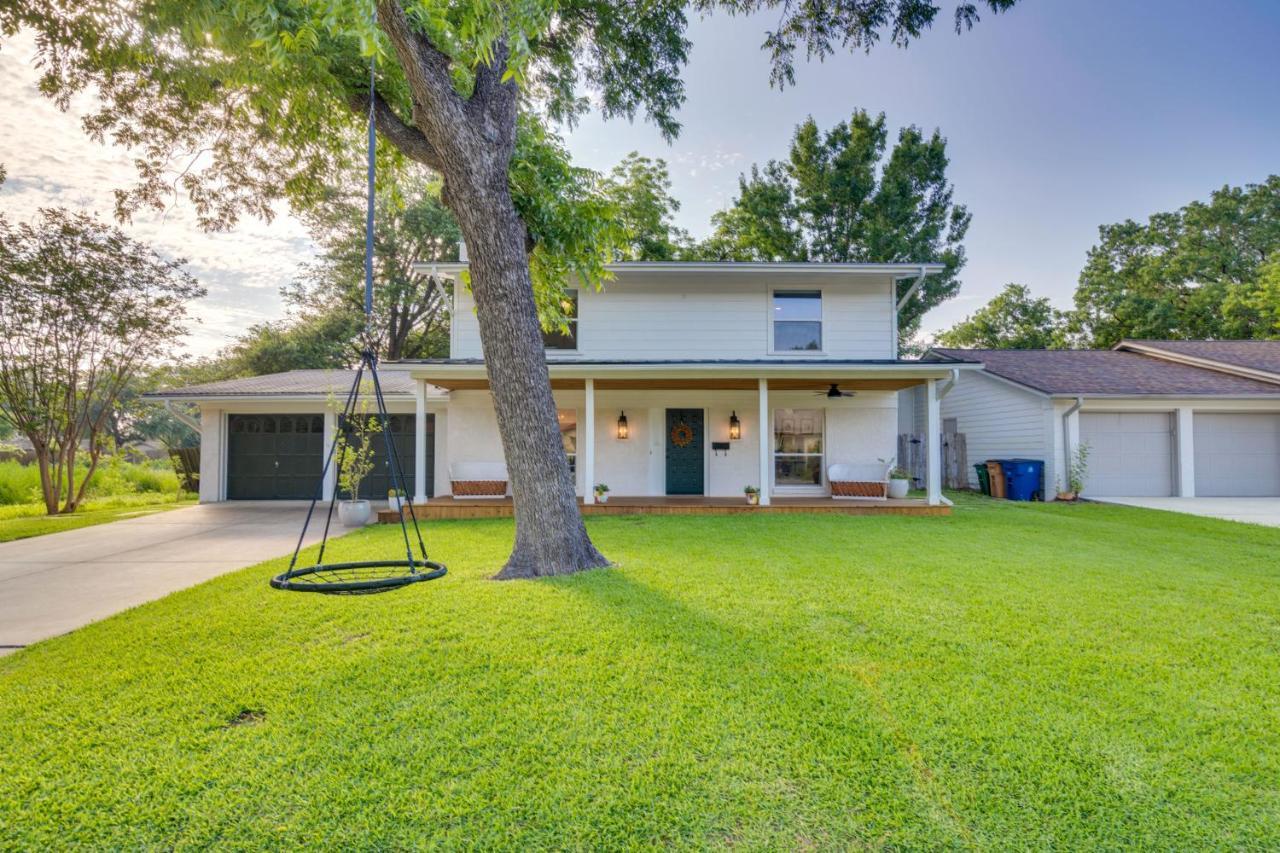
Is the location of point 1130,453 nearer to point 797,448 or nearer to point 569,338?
point 797,448

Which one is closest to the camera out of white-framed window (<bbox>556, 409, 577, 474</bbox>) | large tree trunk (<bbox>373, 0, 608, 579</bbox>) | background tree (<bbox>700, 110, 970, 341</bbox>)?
large tree trunk (<bbox>373, 0, 608, 579</bbox>)

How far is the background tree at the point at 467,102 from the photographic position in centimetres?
480

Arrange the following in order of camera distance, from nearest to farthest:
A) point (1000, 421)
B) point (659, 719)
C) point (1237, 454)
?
point (659, 719)
point (1237, 454)
point (1000, 421)

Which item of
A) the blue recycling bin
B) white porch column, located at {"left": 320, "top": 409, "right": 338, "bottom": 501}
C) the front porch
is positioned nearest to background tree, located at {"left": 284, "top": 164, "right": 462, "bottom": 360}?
white porch column, located at {"left": 320, "top": 409, "right": 338, "bottom": 501}

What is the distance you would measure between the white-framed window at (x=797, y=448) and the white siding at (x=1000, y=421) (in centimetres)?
500

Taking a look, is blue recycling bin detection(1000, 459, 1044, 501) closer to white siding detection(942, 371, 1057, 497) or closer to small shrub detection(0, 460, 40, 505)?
white siding detection(942, 371, 1057, 497)

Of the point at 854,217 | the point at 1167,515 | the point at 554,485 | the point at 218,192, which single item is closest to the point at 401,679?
the point at 554,485

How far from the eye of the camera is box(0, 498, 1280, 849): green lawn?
191 cm

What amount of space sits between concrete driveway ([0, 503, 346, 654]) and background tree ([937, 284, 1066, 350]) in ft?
89.4

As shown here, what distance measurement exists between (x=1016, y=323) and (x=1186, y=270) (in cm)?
587

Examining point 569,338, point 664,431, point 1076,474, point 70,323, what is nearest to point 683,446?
point 664,431

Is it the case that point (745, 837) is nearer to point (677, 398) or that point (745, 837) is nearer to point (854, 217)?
point (677, 398)

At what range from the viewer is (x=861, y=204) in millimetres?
18734

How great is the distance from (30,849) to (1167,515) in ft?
42.6
